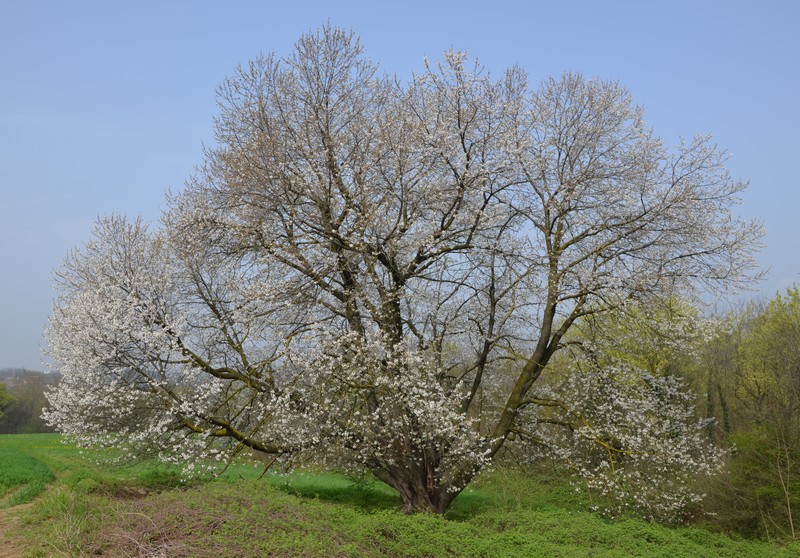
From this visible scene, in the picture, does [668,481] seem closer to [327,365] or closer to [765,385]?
[327,365]

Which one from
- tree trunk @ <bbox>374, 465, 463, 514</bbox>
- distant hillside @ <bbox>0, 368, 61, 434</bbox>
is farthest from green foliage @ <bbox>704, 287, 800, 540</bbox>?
distant hillside @ <bbox>0, 368, 61, 434</bbox>

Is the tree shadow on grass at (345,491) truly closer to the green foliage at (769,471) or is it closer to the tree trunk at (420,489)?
the tree trunk at (420,489)

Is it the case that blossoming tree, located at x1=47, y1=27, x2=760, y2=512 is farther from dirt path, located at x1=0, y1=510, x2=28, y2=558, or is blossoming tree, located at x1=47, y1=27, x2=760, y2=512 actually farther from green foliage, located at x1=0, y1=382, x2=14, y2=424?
green foliage, located at x1=0, y1=382, x2=14, y2=424

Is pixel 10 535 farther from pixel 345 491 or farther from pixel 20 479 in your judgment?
pixel 345 491

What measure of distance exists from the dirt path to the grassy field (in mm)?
108

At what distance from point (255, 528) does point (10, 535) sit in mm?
3751

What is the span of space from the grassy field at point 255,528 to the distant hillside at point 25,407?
25.8 meters

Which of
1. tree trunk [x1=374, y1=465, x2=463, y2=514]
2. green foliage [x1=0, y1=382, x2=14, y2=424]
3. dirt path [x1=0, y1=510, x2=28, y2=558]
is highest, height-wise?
green foliage [x1=0, y1=382, x2=14, y2=424]

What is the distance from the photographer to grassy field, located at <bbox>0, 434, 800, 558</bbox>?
7.55 metres

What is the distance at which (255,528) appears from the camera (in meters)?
7.90

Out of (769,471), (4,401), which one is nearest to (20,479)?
(769,471)

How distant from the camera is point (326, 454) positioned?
456 inches

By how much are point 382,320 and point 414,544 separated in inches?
172

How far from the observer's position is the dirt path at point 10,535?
8023 millimetres
